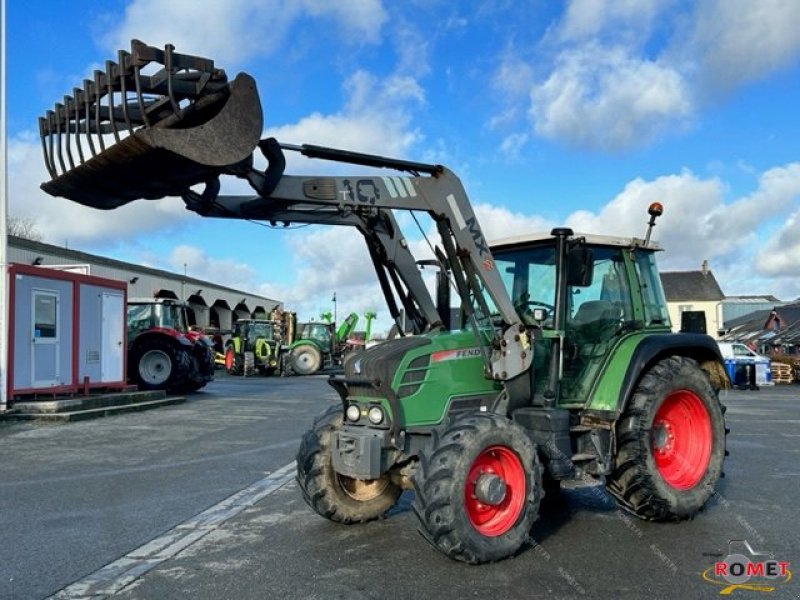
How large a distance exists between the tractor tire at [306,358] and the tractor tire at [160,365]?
1104 centimetres

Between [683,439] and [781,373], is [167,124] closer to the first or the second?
[683,439]

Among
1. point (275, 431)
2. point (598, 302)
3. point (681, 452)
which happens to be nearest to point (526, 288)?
point (598, 302)

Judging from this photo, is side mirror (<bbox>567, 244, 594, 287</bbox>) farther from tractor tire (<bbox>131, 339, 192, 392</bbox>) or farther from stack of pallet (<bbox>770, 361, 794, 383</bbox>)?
stack of pallet (<bbox>770, 361, 794, 383</bbox>)

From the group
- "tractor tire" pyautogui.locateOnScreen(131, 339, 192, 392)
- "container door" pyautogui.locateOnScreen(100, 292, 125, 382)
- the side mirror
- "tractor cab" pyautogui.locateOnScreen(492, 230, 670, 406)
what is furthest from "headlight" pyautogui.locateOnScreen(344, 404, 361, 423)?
"tractor tire" pyautogui.locateOnScreen(131, 339, 192, 392)

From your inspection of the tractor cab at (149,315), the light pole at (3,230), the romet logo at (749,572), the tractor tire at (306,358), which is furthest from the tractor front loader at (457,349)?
the tractor tire at (306,358)

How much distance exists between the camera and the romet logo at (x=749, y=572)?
447 centimetres

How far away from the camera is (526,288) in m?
6.34

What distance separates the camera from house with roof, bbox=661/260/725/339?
6278 cm

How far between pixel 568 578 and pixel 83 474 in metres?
6.01

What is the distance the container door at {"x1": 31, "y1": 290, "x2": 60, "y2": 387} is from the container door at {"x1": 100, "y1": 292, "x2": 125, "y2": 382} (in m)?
1.51

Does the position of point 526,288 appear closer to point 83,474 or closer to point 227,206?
point 227,206

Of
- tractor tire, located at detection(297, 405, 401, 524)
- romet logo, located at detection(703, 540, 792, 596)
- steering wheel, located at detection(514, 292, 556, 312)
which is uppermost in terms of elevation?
steering wheel, located at detection(514, 292, 556, 312)

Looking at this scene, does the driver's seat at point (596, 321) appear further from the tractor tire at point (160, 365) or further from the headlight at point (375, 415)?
the tractor tire at point (160, 365)

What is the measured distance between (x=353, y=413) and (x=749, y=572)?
287cm
